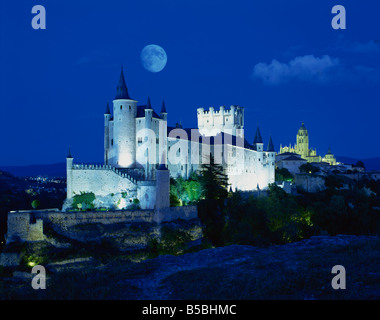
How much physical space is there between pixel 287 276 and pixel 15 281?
20982 millimetres

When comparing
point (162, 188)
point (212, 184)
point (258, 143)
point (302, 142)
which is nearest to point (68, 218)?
point (162, 188)

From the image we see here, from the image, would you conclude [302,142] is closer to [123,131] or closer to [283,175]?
[283,175]

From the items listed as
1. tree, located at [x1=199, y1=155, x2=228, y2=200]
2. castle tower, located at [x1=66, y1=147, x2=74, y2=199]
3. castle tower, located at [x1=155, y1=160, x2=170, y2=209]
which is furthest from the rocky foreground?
tree, located at [x1=199, y1=155, x2=228, y2=200]

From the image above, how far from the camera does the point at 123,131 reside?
41.8m

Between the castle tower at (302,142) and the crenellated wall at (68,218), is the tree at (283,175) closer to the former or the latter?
the crenellated wall at (68,218)

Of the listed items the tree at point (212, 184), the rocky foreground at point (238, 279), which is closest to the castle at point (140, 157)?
the tree at point (212, 184)

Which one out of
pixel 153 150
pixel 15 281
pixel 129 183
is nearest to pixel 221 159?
pixel 153 150

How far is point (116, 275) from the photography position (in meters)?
14.3

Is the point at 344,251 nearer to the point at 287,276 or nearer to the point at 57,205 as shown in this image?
the point at 287,276

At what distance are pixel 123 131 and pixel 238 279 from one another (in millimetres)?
31199

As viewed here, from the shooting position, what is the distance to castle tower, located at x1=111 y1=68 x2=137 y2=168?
41844 millimetres

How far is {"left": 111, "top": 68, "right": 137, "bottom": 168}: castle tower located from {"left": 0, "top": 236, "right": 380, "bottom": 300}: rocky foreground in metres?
25.4

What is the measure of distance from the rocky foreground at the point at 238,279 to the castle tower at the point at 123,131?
25.4 meters

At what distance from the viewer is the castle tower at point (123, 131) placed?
41.8 metres
